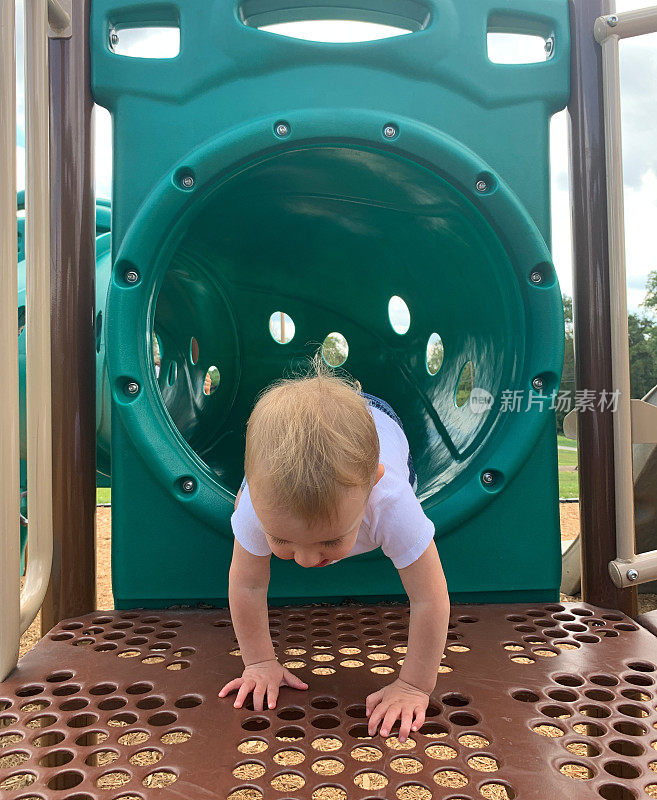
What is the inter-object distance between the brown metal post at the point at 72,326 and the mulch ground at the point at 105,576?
972 mm

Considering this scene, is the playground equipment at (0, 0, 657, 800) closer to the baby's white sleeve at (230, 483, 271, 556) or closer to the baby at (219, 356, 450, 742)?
the baby at (219, 356, 450, 742)

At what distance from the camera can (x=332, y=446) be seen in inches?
34.6

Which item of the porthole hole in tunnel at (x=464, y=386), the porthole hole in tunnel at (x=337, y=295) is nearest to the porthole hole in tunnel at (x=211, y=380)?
the porthole hole in tunnel at (x=337, y=295)

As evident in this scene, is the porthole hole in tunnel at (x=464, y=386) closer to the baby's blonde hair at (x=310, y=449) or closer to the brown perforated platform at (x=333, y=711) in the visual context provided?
the brown perforated platform at (x=333, y=711)

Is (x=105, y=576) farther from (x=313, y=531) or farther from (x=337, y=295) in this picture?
(x=313, y=531)

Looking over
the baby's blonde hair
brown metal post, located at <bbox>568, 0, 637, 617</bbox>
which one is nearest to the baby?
the baby's blonde hair

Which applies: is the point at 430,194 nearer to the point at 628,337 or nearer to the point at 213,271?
the point at 628,337

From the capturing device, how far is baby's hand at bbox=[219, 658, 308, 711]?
95 centimetres

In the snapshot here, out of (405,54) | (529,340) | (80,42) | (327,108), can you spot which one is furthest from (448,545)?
(80,42)

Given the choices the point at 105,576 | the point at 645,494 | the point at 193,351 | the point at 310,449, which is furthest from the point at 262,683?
the point at 105,576

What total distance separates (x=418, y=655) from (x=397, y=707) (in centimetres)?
8

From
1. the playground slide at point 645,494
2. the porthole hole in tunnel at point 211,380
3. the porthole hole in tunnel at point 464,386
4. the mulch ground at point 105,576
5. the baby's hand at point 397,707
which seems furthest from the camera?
the mulch ground at point 105,576

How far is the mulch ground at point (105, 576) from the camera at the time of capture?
2924 millimetres

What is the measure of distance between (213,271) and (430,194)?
97 centimetres
